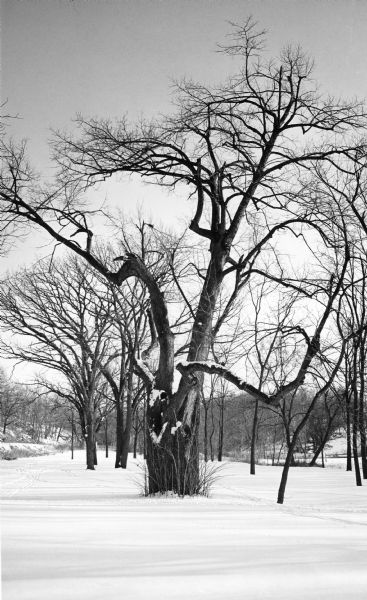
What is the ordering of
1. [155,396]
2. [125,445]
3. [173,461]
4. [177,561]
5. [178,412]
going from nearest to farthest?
[177,561], [173,461], [178,412], [155,396], [125,445]

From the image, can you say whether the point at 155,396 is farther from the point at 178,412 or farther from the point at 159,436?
the point at 159,436

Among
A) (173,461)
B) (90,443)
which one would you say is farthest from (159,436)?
(90,443)

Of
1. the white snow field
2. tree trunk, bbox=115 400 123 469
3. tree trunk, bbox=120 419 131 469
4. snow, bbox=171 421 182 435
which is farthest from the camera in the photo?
tree trunk, bbox=115 400 123 469

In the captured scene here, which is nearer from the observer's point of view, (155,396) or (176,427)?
(176,427)

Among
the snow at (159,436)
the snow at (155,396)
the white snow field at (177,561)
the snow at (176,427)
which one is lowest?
the white snow field at (177,561)

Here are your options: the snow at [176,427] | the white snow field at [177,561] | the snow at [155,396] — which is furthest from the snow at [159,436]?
the white snow field at [177,561]

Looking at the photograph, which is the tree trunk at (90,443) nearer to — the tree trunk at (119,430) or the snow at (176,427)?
the tree trunk at (119,430)

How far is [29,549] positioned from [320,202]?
8.11 meters

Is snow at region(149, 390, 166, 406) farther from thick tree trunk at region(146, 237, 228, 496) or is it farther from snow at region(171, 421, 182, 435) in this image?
snow at region(171, 421, 182, 435)

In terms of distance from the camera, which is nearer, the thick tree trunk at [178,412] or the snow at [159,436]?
the thick tree trunk at [178,412]

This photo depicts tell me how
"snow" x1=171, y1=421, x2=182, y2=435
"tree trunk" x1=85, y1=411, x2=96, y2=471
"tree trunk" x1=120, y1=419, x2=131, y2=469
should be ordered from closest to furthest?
"snow" x1=171, y1=421, x2=182, y2=435
"tree trunk" x1=85, y1=411, x2=96, y2=471
"tree trunk" x1=120, y1=419, x2=131, y2=469

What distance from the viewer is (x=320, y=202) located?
31.0 ft

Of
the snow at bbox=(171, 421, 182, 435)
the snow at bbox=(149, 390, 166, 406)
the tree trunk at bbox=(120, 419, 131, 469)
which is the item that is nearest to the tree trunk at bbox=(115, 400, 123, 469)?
the tree trunk at bbox=(120, 419, 131, 469)

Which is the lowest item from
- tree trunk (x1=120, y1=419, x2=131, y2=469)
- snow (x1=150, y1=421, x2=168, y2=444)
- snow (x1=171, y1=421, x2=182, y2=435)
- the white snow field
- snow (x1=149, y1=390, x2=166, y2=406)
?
tree trunk (x1=120, y1=419, x2=131, y2=469)
